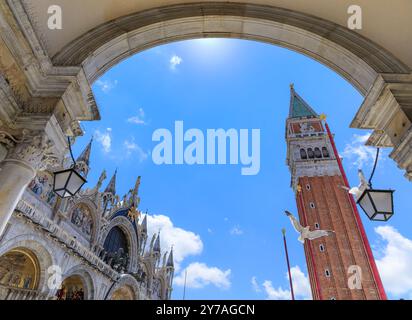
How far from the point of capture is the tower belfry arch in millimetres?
2693

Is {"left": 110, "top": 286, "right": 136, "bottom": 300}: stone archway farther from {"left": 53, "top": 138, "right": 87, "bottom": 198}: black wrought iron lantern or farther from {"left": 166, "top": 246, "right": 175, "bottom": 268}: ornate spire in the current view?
{"left": 53, "top": 138, "right": 87, "bottom": 198}: black wrought iron lantern

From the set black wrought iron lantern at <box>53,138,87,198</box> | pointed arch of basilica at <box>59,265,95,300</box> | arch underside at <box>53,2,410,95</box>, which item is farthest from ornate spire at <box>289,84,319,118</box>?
black wrought iron lantern at <box>53,138,87,198</box>

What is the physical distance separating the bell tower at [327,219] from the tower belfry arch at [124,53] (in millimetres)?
18117

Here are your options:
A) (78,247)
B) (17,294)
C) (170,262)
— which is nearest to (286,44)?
(17,294)

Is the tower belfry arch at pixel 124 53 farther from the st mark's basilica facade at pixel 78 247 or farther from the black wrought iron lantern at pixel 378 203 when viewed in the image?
the st mark's basilica facade at pixel 78 247

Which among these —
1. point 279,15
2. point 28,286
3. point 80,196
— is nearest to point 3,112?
point 279,15

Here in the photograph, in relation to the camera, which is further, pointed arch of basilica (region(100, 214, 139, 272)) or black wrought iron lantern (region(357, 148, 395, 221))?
pointed arch of basilica (region(100, 214, 139, 272))

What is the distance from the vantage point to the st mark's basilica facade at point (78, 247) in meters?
12.3

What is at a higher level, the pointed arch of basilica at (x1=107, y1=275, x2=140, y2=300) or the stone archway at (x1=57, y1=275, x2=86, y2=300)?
the pointed arch of basilica at (x1=107, y1=275, x2=140, y2=300)

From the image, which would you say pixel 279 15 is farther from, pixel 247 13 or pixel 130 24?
pixel 130 24

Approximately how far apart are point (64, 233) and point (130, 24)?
568 inches

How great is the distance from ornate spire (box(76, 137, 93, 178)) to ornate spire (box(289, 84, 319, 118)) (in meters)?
29.3

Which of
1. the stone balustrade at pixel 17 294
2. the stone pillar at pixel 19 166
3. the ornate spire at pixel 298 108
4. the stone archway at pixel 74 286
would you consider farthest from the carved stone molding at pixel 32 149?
the ornate spire at pixel 298 108

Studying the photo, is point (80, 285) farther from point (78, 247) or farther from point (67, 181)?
point (67, 181)
